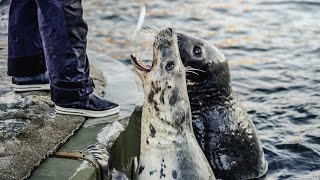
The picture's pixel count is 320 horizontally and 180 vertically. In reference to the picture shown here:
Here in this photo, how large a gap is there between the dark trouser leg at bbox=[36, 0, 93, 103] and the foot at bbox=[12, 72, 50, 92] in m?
0.71

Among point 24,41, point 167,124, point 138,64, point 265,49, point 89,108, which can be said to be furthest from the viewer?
point 265,49

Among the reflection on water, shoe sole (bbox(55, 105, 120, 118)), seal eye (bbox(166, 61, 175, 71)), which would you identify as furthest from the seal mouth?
shoe sole (bbox(55, 105, 120, 118))

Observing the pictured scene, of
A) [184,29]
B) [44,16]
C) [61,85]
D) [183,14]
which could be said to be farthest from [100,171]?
[183,14]

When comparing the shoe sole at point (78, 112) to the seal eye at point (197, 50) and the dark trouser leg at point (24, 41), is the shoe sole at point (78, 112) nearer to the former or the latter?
the dark trouser leg at point (24, 41)

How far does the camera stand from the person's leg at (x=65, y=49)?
5027 millimetres

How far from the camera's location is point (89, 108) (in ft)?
17.9

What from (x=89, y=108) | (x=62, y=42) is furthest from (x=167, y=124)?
(x=62, y=42)

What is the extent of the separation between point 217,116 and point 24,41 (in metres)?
1.72

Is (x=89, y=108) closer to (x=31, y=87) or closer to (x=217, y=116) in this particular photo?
(x=31, y=87)

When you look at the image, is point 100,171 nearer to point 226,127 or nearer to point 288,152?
point 226,127

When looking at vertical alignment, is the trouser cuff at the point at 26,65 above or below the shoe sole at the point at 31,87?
above

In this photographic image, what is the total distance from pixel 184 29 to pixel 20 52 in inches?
219

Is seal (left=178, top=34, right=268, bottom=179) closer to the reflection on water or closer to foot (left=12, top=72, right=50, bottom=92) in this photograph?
the reflection on water

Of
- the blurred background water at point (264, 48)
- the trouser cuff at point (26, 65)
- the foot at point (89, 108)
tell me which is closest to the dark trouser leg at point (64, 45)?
the foot at point (89, 108)
